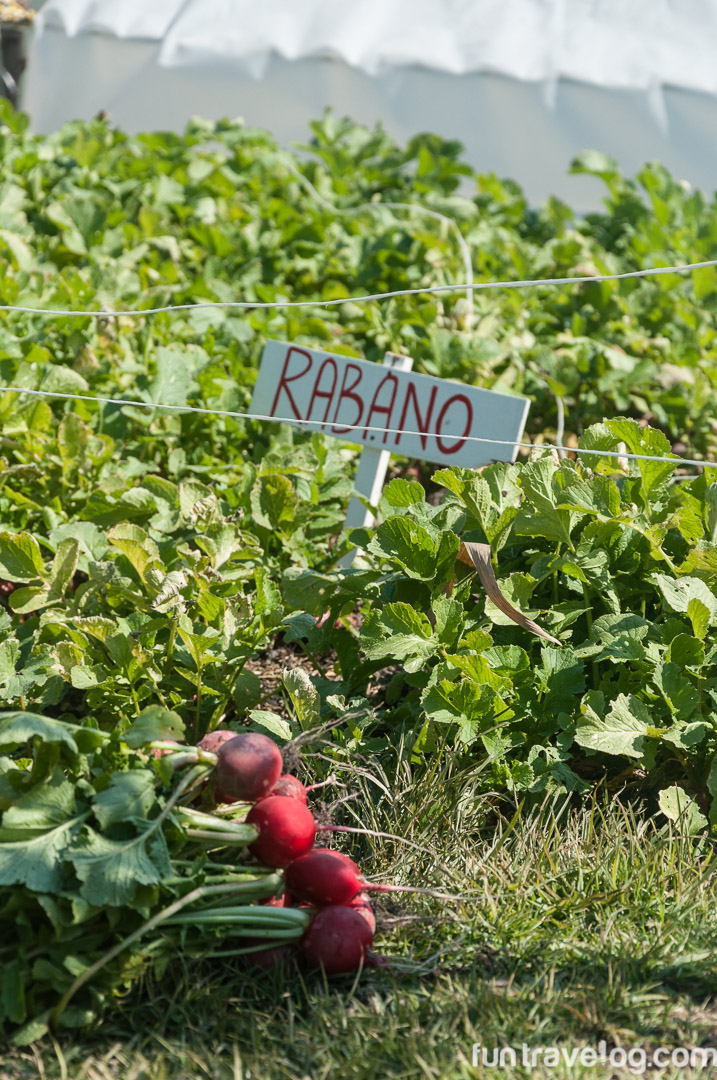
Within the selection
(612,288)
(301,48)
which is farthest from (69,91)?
(612,288)

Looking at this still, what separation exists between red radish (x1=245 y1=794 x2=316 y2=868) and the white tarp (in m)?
6.37

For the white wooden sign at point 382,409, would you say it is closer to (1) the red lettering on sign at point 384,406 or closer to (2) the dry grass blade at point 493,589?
(1) the red lettering on sign at point 384,406

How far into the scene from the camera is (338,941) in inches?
60.1

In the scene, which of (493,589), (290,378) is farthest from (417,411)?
(493,589)

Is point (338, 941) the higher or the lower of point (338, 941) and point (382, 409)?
the lower

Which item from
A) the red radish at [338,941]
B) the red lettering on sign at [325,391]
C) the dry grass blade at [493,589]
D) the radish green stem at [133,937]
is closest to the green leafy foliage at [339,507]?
the dry grass blade at [493,589]

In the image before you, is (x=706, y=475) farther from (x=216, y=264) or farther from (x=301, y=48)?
(x=301, y=48)

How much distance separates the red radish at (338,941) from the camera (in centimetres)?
153

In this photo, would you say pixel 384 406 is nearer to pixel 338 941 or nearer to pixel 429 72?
pixel 338 941

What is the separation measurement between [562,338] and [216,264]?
1.31 meters

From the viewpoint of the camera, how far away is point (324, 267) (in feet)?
13.6

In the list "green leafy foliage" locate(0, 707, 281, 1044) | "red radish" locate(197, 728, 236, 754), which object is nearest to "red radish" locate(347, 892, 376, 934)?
"green leafy foliage" locate(0, 707, 281, 1044)

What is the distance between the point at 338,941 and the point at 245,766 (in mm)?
283

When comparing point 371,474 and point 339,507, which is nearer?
point 371,474
